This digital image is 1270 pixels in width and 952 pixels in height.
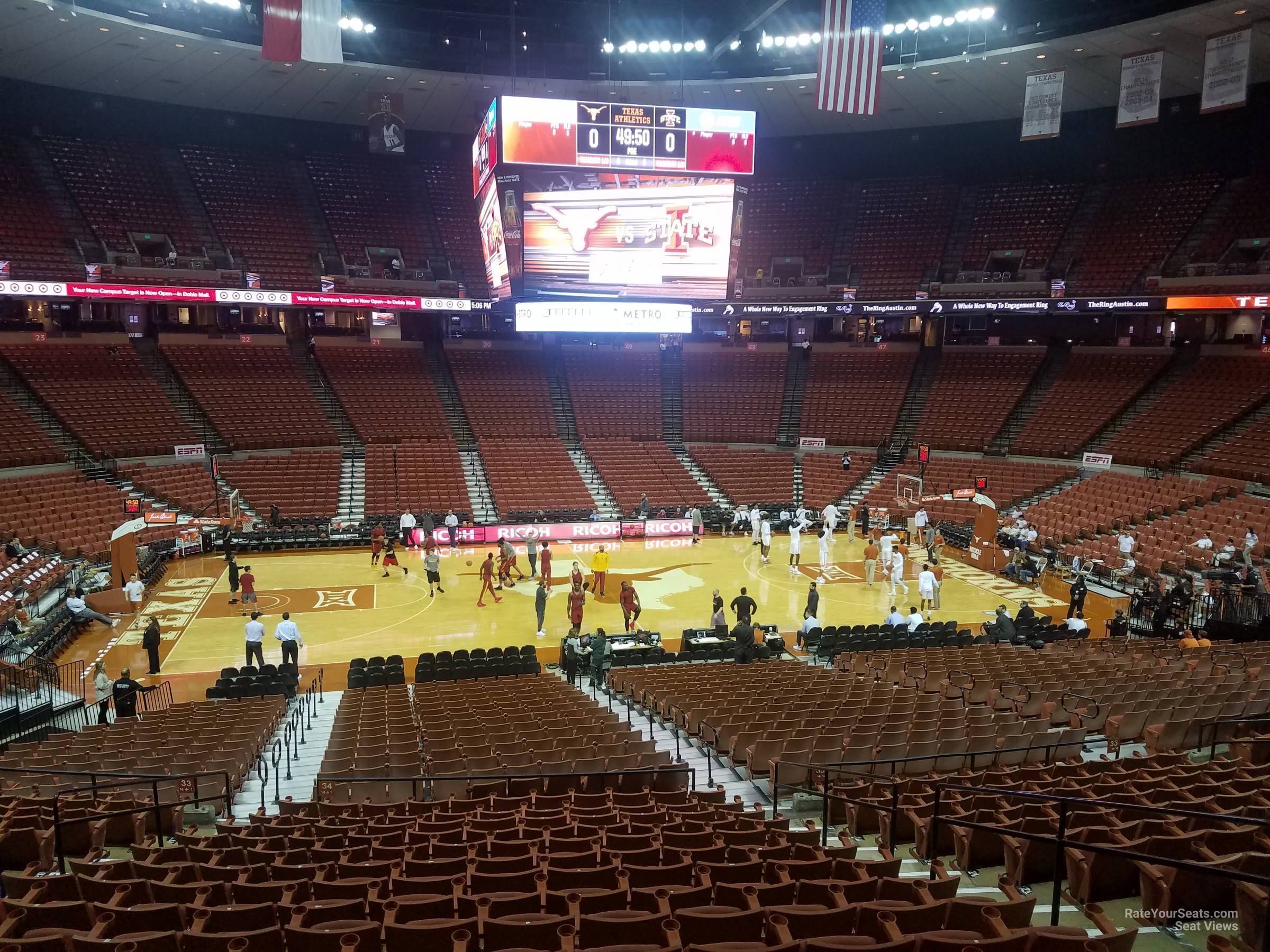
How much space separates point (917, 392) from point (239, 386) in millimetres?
31042

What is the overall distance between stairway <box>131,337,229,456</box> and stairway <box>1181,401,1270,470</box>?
36515 mm

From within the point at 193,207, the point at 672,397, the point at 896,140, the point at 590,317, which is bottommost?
the point at 672,397

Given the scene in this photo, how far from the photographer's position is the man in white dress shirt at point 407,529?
27.3 m

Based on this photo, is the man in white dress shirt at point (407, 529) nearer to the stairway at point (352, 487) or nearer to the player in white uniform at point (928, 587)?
the stairway at point (352, 487)

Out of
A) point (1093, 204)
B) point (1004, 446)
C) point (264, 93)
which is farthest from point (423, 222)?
point (1093, 204)

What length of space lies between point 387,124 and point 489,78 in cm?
486

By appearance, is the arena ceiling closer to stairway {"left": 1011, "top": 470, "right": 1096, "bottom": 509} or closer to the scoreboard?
the scoreboard

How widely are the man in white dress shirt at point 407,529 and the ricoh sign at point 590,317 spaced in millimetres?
9001

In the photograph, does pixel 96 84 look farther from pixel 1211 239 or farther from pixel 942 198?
pixel 1211 239

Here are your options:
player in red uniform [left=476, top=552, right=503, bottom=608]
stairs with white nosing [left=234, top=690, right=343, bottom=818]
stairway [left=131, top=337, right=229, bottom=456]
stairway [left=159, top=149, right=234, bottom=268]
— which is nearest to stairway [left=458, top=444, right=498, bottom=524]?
player in red uniform [left=476, top=552, right=503, bottom=608]

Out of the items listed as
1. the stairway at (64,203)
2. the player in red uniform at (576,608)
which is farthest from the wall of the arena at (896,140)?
the player in red uniform at (576,608)

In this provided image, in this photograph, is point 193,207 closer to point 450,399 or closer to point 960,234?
point 450,399

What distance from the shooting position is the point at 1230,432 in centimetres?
2877

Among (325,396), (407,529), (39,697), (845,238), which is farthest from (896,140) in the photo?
(39,697)
